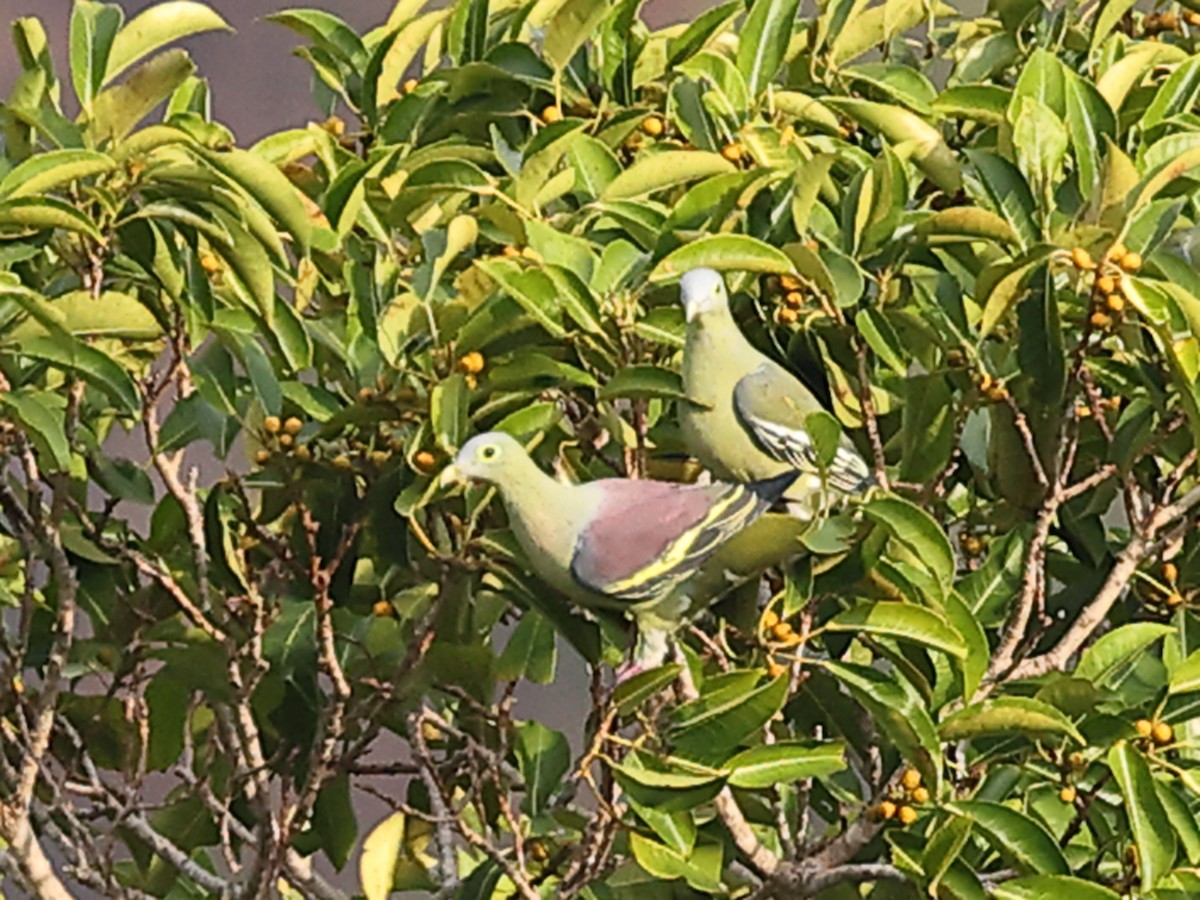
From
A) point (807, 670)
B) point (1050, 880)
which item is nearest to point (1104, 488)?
point (807, 670)

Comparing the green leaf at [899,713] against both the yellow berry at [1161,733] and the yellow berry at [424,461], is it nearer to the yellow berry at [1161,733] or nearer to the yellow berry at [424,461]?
the yellow berry at [1161,733]

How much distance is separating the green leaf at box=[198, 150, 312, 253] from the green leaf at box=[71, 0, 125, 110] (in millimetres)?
183

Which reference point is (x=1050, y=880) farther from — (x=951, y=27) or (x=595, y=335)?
(x=951, y=27)

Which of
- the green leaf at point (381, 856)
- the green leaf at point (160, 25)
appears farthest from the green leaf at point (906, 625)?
the green leaf at point (160, 25)

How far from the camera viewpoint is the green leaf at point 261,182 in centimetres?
141

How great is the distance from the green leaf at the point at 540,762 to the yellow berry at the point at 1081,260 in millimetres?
634

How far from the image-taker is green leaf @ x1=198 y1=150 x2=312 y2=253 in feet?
4.61

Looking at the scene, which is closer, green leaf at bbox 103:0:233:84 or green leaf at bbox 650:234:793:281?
green leaf at bbox 650:234:793:281

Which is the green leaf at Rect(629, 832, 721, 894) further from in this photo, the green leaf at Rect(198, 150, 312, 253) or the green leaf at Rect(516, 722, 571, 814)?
the green leaf at Rect(198, 150, 312, 253)

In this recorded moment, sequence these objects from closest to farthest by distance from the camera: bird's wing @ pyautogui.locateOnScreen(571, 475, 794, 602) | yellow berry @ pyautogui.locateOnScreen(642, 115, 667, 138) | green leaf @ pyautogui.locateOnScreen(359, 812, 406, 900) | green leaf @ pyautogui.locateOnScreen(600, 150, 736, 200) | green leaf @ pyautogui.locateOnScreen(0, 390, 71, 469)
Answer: bird's wing @ pyautogui.locateOnScreen(571, 475, 794, 602), green leaf @ pyautogui.locateOnScreen(0, 390, 71, 469), green leaf @ pyautogui.locateOnScreen(600, 150, 736, 200), green leaf @ pyautogui.locateOnScreen(359, 812, 406, 900), yellow berry @ pyautogui.locateOnScreen(642, 115, 667, 138)

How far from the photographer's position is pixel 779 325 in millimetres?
1543

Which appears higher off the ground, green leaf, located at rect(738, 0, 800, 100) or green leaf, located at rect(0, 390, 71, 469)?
green leaf, located at rect(738, 0, 800, 100)

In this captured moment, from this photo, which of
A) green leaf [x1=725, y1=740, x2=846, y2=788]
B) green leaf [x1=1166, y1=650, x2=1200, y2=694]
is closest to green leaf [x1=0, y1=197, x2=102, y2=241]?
green leaf [x1=725, y1=740, x2=846, y2=788]

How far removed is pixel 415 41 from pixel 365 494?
1.53 ft
